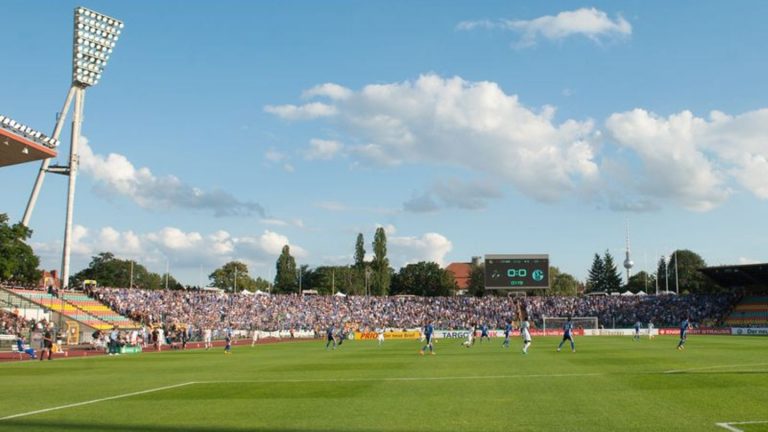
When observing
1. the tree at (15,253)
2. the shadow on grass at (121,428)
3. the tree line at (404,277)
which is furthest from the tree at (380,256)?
the shadow on grass at (121,428)

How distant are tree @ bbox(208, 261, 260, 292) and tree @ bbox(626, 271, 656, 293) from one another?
9621 centimetres

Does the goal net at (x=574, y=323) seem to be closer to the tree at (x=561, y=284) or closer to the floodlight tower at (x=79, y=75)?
the floodlight tower at (x=79, y=75)

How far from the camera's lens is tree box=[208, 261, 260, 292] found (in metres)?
172

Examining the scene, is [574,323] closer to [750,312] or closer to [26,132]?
[750,312]

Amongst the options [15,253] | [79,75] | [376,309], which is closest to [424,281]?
[376,309]

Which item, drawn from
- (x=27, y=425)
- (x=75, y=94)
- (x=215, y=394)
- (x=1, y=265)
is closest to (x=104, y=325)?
(x=1, y=265)

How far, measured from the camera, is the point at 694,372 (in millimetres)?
23219

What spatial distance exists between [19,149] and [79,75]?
29857 mm

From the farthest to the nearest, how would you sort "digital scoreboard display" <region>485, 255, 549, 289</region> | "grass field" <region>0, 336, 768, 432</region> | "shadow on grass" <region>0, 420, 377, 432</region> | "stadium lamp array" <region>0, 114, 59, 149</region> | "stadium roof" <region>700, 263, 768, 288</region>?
"digital scoreboard display" <region>485, 255, 549, 289</region>, "stadium roof" <region>700, 263, 768, 288</region>, "stadium lamp array" <region>0, 114, 59, 149</region>, "grass field" <region>0, 336, 768, 432</region>, "shadow on grass" <region>0, 420, 377, 432</region>

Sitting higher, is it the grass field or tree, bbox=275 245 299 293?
tree, bbox=275 245 299 293

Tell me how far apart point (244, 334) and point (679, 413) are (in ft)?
211

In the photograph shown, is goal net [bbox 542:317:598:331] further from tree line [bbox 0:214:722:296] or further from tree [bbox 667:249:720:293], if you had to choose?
tree [bbox 667:249:720:293]

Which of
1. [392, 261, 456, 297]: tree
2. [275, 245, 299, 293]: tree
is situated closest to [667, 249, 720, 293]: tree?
[392, 261, 456, 297]: tree

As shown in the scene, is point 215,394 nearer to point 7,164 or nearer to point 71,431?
point 71,431
